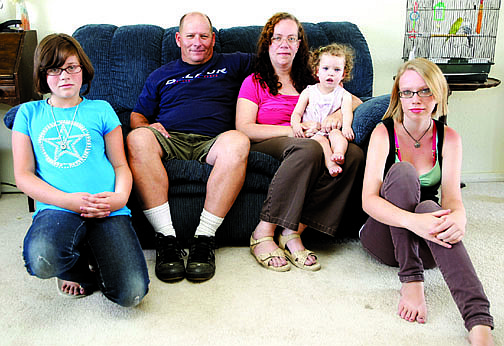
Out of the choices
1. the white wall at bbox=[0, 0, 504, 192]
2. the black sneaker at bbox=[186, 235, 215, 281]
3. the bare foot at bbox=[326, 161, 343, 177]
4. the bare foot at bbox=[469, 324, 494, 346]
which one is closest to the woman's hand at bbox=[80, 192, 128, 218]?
the black sneaker at bbox=[186, 235, 215, 281]

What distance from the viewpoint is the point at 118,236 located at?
5.38 ft

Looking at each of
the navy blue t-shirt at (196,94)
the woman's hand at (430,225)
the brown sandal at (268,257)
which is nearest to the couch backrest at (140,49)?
the navy blue t-shirt at (196,94)

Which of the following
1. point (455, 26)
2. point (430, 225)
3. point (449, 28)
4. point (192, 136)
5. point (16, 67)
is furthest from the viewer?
point (449, 28)

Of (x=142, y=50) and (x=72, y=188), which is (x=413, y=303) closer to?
(x=72, y=188)

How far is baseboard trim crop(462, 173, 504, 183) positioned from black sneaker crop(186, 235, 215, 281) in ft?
6.43

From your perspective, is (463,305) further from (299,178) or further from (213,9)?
(213,9)

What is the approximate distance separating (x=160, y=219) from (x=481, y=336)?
3.82 feet

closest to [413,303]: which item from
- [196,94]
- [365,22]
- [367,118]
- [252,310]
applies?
[252,310]

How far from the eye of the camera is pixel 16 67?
243 centimetres

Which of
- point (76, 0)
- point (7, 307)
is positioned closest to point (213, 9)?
point (76, 0)

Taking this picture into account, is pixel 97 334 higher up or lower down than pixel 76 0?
lower down

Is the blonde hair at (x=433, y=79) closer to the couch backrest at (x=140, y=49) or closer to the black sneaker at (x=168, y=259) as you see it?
the couch backrest at (x=140, y=49)

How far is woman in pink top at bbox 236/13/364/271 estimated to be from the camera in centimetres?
190

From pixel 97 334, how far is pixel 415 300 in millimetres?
984
